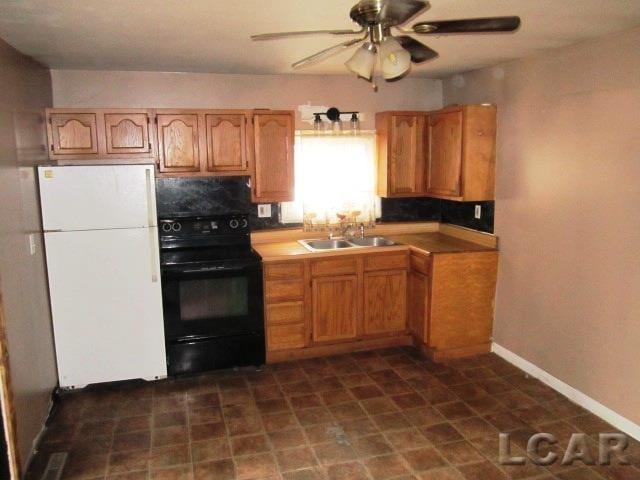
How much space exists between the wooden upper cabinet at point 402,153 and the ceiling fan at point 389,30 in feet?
7.26

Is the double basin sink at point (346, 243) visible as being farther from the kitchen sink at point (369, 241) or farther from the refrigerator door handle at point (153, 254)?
the refrigerator door handle at point (153, 254)

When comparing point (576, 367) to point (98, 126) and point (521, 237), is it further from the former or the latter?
point (98, 126)

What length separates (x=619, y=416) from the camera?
2941 millimetres

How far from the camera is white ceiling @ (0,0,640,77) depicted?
2295 millimetres

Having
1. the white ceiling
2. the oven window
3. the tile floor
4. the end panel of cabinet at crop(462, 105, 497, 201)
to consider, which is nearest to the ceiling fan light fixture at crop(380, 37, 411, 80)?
the white ceiling

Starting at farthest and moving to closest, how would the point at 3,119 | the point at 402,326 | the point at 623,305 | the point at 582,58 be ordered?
the point at 402,326
the point at 582,58
the point at 623,305
the point at 3,119

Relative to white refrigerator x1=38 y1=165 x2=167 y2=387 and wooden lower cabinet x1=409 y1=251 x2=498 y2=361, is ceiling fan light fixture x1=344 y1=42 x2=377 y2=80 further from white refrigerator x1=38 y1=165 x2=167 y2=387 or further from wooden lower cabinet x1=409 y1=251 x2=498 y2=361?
wooden lower cabinet x1=409 y1=251 x2=498 y2=361

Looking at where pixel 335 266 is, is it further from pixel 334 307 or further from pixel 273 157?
pixel 273 157

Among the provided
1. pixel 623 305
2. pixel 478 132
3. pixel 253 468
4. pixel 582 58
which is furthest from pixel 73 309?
pixel 582 58

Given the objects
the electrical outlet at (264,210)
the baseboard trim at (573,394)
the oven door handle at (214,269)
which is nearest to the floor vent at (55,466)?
the oven door handle at (214,269)

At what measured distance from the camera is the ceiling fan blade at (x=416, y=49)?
77.4 inches

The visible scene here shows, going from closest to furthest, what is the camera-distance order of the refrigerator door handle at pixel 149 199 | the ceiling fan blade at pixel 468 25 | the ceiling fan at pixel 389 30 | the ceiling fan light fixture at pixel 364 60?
the ceiling fan at pixel 389 30 < the ceiling fan blade at pixel 468 25 < the ceiling fan light fixture at pixel 364 60 < the refrigerator door handle at pixel 149 199

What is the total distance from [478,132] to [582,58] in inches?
35.9

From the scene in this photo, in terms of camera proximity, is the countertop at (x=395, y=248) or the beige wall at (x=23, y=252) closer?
the beige wall at (x=23, y=252)
